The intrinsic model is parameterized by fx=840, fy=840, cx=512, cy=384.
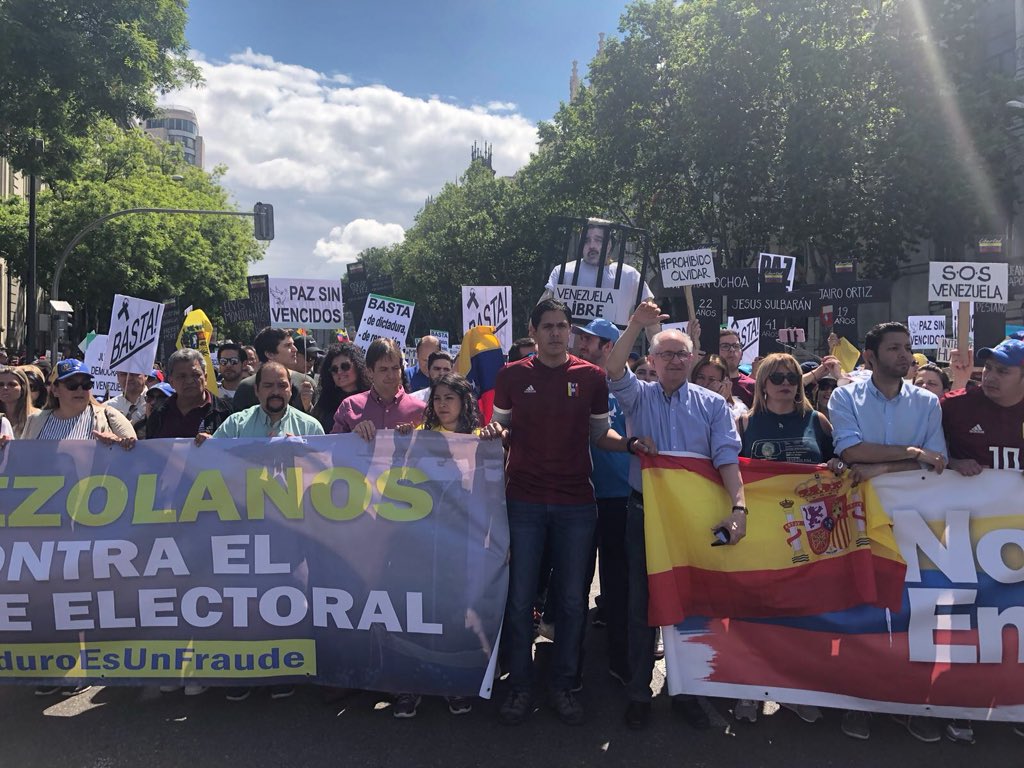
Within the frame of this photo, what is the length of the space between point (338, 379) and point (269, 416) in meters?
1.06

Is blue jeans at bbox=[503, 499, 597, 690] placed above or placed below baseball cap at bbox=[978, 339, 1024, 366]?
below

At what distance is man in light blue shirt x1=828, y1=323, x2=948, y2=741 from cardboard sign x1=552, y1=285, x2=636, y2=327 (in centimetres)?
281

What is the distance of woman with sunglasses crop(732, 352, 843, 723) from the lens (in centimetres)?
445

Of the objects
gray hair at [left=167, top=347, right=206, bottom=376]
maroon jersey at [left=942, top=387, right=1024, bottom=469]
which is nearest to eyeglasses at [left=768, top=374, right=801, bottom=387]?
maroon jersey at [left=942, top=387, right=1024, bottom=469]

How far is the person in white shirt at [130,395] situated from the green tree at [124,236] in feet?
74.9

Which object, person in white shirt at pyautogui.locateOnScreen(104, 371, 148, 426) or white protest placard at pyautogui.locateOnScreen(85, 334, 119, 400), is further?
white protest placard at pyautogui.locateOnScreen(85, 334, 119, 400)

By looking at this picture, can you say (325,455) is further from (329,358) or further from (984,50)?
(984,50)

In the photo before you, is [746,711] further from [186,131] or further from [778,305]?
[186,131]

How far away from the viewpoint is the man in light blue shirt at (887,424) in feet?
13.5

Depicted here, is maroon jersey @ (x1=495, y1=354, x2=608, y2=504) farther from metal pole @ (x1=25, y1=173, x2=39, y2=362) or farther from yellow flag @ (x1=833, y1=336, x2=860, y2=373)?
metal pole @ (x1=25, y1=173, x2=39, y2=362)

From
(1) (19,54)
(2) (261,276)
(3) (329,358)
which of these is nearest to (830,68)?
(2) (261,276)

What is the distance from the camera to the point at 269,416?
15.5ft

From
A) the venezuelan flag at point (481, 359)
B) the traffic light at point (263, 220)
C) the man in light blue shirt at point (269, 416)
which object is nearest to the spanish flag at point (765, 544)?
the man in light blue shirt at point (269, 416)

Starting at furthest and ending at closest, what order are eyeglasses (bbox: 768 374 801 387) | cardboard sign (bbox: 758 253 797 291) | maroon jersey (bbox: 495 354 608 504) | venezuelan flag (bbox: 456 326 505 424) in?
1. cardboard sign (bbox: 758 253 797 291)
2. venezuelan flag (bbox: 456 326 505 424)
3. eyeglasses (bbox: 768 374 801 387)
4. maroon jersey (bbox: 495 354 608 504)
